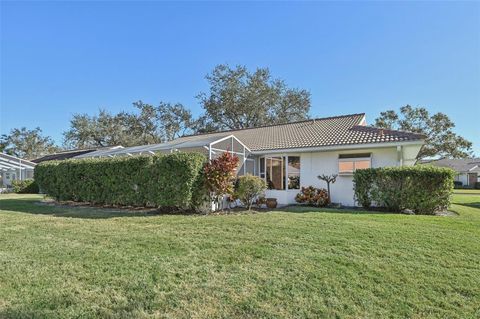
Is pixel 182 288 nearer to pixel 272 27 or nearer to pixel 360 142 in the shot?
pixel 360 142

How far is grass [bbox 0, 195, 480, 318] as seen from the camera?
3924mm

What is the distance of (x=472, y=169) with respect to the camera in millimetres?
52094

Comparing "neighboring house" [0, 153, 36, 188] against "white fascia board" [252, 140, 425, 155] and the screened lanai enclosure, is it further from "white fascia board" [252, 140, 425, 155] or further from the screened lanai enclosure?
"white fascia board" [252, 140, 425, 155]

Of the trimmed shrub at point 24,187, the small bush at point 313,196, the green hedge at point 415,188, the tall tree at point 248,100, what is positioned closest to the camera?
the green hedge at point 415,188

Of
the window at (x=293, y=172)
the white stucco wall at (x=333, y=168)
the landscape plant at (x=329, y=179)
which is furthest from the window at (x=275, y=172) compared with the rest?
the landscape plant at (x=329, y=179)

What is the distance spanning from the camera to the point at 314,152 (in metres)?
15.3

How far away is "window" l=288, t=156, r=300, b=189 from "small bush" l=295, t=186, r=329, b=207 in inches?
27.5

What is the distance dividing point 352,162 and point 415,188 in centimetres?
342

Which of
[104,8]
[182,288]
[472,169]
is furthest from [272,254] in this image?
[472,169]

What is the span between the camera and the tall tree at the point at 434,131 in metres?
37.3

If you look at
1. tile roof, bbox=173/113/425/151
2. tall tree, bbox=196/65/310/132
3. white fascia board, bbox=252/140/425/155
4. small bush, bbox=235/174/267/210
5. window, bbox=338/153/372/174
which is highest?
tall tree, bbox=196/65/310/132

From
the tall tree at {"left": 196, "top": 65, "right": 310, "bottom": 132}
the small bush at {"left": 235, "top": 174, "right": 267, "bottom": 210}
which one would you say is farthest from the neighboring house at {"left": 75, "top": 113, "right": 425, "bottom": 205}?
the tall tree at {"left": 196, "top": 65, "right": 310, "bottom": 132}

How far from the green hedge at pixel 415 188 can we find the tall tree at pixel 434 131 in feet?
95.3

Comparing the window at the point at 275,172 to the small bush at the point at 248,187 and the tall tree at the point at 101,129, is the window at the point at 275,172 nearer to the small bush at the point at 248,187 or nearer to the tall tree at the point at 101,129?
the small bush at the point at 248,187
